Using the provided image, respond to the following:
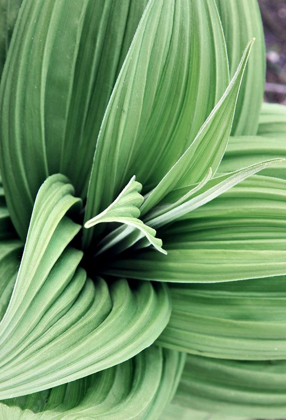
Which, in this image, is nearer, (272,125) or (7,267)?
(7,267)

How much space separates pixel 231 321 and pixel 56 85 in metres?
0.31

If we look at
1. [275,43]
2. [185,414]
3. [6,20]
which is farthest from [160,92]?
[275,43]

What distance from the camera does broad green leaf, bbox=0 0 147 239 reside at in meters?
0.46

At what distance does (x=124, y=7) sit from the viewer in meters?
0.47

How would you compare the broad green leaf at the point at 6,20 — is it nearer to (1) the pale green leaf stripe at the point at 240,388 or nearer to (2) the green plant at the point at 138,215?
(2) the green plant at the point at 138,215

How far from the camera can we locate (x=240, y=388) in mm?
516

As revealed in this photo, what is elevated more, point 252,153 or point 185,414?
point 252,153

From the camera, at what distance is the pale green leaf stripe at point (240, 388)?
510 mm

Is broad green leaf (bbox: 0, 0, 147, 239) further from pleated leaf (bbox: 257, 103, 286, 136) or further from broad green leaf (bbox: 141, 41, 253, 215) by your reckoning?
pleated leaf (bbox: 257, 103, 286, 136)

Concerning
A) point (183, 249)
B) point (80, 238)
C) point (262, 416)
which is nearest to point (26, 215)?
point (80, 238)

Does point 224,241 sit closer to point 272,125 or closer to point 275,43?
point 272,125

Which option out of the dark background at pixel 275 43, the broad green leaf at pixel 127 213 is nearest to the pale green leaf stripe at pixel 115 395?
the broad green leaf at pixel 127 213

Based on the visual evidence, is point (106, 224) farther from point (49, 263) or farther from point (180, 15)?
point (180, 15)

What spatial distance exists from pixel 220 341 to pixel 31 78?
13.0 inches
